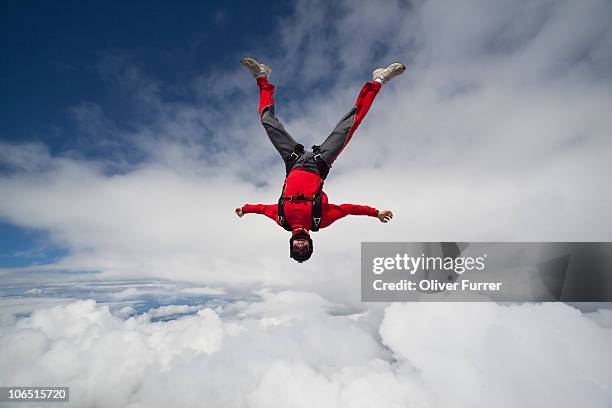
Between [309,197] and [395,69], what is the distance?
4.67 metres

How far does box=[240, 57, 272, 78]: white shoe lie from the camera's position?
875cm

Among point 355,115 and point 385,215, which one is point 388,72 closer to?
point 355,115

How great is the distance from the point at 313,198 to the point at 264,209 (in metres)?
1.46

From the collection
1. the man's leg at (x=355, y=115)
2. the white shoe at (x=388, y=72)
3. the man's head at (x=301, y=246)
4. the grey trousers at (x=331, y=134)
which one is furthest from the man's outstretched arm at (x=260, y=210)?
the white shoe at (x=388, y=72)

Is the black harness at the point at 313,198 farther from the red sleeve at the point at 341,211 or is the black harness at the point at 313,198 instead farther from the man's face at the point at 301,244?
the man's face at the point at 301,244

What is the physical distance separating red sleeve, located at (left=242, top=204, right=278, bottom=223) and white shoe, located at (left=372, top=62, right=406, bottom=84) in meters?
4.79

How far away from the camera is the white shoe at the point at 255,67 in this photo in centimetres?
875

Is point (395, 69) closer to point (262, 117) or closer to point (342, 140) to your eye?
point (342, 140)

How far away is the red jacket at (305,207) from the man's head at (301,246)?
0.87ft

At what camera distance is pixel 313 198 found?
756cm

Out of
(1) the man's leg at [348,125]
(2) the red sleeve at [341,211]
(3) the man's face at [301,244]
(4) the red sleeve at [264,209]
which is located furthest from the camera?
(1) the man's leg at [348,125]

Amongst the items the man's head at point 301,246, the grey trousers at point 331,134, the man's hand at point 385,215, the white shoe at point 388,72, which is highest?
the white shoe at point 388,72

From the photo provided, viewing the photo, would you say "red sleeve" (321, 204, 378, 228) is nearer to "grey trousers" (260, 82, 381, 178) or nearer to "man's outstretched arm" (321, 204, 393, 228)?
"man's outstretched arm" (321, 204, 393, 228)

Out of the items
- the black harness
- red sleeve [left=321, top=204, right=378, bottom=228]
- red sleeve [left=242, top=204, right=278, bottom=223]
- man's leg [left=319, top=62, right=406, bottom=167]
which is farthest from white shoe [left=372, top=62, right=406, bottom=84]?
red sleeve [left=242, top=204, right=278, bottom=223]
